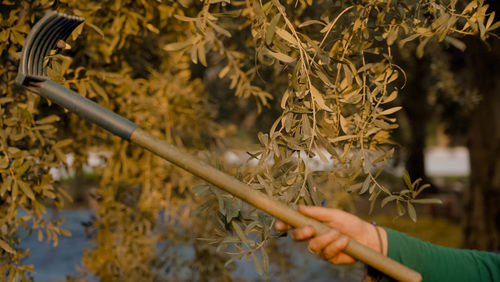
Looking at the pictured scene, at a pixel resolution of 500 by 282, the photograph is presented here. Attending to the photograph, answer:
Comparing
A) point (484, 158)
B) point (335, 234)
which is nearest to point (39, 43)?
point (335, 234)

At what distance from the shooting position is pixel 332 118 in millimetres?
1638

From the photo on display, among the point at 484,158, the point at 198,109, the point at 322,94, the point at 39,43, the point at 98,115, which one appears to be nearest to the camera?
the point at 98,115

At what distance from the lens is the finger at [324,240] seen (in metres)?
1.18

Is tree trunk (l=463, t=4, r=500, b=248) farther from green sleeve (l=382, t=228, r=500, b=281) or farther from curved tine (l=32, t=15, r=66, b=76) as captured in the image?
curved tine (l=32, t=15, r=66, b=76)

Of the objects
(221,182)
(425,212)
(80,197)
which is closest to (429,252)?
(221,182)

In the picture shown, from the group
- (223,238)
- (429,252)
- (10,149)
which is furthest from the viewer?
(10,149)

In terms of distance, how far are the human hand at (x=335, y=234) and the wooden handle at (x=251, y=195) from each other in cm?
2

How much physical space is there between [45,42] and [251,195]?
0.66m

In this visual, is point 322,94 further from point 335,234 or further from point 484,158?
point 484,158

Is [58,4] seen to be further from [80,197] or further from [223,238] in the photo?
[80,197]

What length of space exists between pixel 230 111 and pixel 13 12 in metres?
3.63

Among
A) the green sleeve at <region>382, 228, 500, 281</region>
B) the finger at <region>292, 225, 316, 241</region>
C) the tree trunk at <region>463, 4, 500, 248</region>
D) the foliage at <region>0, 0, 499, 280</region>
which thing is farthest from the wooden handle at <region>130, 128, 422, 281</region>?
the tree trunk at <region>463, 4, 500, 248</region>

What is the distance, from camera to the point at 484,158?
573 cm

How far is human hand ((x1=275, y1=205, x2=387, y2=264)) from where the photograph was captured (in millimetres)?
1175
